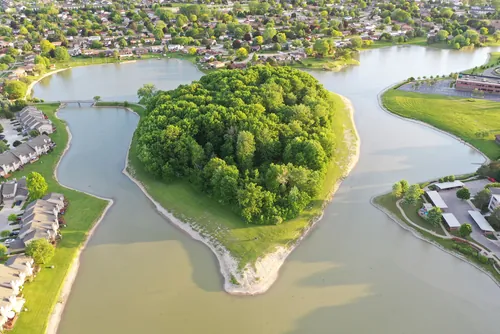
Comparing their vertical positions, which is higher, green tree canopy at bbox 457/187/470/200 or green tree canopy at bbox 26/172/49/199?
green tree canopy at bbox 26/172/49/199

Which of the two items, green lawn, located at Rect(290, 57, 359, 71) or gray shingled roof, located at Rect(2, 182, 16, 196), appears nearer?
gray shingled roof, located at Rect(2, 182, 16, 196)

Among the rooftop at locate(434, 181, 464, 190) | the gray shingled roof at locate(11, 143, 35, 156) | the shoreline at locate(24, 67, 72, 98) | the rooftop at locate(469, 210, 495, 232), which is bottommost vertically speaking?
the rooftop at locate(469, 210, 495, 232)

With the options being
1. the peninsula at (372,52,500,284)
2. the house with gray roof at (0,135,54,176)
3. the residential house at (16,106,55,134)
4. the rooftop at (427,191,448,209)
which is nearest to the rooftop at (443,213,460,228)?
the peninsula at (372,52,500,284)

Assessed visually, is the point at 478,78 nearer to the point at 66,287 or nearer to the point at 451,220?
the point at 451,220

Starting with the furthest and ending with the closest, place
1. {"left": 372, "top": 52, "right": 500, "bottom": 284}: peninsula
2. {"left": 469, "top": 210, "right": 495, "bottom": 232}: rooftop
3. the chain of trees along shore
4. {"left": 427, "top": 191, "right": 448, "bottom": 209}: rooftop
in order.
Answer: {"left": 427, "top": 191, "right": 448, "bottom": 209}: rooftop, the chain of trees along shore, {"left": 469, "top": 210, "right": 495, "bottom": 232}: rooftop, {"left": 372, "top": 52, "right": 500, "bottom": 284}: peninsula

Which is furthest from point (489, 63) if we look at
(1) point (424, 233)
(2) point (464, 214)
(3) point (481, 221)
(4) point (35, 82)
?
(4) point (35, 82)

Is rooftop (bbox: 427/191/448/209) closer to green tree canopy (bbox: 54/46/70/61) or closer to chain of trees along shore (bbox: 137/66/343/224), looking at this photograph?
chain of trees along shore (bbox: 137/66/343/224)
